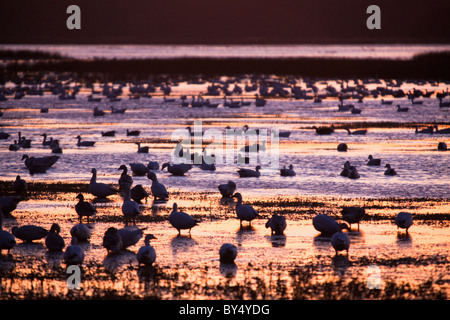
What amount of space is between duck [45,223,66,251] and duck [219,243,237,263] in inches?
109

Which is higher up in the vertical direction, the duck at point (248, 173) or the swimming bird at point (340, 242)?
the duck at point (248, 173)

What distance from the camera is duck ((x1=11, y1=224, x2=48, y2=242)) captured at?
13695 millimetres

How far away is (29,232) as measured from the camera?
13.7 metres

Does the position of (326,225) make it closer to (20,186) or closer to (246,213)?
(246,213)

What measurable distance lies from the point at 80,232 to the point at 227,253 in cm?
294

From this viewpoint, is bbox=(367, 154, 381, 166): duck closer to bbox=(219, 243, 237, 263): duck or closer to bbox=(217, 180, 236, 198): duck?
bbox=(217, 180, 236, 198): duck

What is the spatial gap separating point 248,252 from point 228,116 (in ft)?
83.8

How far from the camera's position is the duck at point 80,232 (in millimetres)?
13484

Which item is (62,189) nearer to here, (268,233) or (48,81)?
(268,233)

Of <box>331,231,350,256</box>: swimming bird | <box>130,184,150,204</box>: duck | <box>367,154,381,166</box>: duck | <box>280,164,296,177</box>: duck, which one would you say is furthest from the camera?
<box>367,154,381,166</box>: duck

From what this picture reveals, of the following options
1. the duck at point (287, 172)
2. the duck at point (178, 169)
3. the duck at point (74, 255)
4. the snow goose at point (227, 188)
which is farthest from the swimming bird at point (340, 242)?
the duck at point (178, 169)

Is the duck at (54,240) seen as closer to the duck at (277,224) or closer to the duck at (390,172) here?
the duck at (277,224)

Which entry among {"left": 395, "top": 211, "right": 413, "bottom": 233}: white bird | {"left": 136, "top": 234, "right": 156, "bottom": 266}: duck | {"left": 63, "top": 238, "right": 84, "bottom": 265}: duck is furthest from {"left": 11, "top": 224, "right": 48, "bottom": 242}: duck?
{"left": 395, "top": 211, "right": 413, "bottom": 233}: white bird

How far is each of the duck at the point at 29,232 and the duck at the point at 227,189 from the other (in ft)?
17.3
